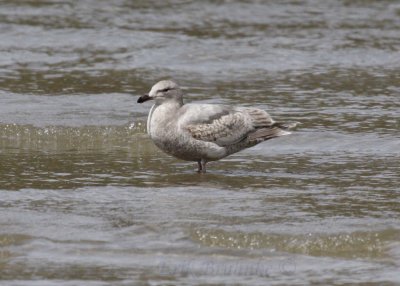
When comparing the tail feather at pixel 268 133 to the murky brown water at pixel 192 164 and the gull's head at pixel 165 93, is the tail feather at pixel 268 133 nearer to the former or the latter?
the murky brown water at pixel 192 164

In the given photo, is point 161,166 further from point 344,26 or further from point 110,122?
point 344,26

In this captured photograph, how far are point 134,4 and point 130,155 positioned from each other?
7.50 metres

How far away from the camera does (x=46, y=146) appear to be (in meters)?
10.7

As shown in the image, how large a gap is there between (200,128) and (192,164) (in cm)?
72

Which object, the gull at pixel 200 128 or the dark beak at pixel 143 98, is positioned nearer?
the gull at pixel 200 128

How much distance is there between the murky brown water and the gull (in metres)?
0.23

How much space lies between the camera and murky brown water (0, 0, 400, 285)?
23.8 ft

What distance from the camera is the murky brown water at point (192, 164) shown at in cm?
725

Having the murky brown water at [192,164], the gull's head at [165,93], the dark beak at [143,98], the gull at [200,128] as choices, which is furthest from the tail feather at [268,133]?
the dark beak at [143,98]

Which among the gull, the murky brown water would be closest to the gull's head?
the gull

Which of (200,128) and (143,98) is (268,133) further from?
(143,98)

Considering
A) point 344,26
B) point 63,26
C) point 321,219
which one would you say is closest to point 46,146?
point 321,219

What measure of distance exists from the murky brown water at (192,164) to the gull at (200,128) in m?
0.23

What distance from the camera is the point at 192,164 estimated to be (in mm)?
10234
